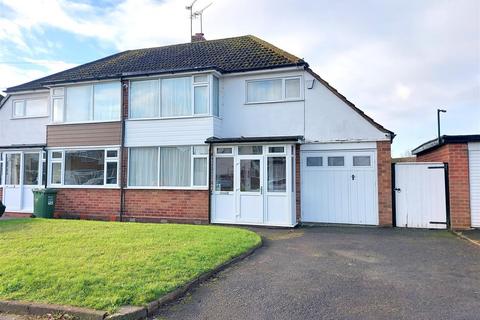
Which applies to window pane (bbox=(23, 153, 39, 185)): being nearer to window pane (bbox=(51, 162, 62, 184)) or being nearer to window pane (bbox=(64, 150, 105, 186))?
window pane (bbox=(51, 162, 62, 184))

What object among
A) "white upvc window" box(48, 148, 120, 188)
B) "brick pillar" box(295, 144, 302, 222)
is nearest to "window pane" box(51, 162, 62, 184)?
"white upvc window" box(48, 148, 120, 188)

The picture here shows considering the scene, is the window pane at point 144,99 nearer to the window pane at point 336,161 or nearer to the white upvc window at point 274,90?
the white upvc window at point 274,90

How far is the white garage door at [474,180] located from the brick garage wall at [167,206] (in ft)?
25.6

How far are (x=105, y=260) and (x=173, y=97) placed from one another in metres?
7.88

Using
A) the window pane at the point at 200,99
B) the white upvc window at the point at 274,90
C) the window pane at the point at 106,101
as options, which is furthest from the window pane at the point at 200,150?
the window pane at the point at 106,101

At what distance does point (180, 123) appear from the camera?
12984 millimetres

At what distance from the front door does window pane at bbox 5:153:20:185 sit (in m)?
9.60

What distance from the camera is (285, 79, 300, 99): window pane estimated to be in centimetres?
1268

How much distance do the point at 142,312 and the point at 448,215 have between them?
956cm

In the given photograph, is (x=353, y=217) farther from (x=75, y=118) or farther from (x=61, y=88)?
(x=61, y=88)

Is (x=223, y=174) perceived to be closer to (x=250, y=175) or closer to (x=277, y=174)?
(x=250, y=175)

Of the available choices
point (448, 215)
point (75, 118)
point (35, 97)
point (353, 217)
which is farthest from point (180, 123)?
point (448, 215)

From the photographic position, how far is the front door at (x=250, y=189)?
11.8 m

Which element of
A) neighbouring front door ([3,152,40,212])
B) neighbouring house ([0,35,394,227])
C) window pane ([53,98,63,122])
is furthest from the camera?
neighbouring front door ([3,152,40,212])
